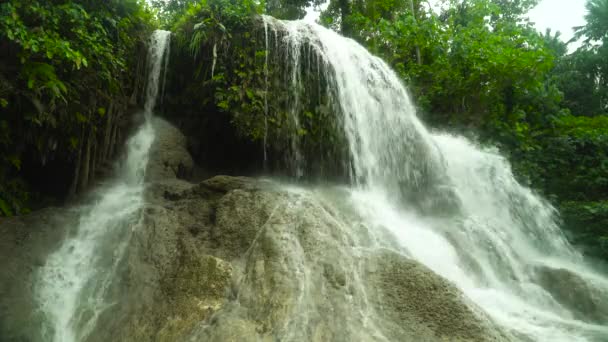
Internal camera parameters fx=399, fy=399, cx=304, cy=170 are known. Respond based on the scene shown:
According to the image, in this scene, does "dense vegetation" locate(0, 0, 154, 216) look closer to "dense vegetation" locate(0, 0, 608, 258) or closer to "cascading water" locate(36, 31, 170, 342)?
"dense vegetation" locate(0, 0, 608, 258)

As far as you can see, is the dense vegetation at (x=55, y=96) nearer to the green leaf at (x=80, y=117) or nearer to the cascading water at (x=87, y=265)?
the green leaf at (x=80, y=117)

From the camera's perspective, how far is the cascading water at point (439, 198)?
18.1 feet

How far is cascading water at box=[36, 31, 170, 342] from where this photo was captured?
12.8ft

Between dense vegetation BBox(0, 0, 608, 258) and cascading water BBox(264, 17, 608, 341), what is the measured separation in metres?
0.83

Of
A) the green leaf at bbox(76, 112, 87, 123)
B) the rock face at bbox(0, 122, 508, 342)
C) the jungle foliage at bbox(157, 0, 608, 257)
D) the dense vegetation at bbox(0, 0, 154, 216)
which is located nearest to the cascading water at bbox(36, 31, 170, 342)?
the rock face at bbox(0, 122, 508, 342)

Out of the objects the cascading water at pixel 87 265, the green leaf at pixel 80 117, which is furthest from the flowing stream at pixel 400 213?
the green leaf at pixel 80 117

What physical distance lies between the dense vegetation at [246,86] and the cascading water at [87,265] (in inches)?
37.8

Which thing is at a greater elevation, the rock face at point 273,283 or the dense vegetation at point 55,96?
the dense vegetation at point 55,96

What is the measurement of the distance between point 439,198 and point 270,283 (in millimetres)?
5400

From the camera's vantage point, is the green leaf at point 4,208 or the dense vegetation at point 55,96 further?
the green leaf at point 4,208

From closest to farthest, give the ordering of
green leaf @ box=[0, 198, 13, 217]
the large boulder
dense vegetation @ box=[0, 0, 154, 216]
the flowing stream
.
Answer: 1. the large boulder
2. the flowing stream
3. dense vegetation @ box=[0, 0, 154, 216]
4. green leaf @ box=[0, 198, 13, 217]

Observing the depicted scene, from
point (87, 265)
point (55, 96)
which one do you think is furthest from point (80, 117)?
point (87, 265)

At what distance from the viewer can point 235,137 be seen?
765 cm

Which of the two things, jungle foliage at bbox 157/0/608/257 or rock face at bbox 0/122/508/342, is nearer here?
→ rock face at bbox 0/122/508/342
